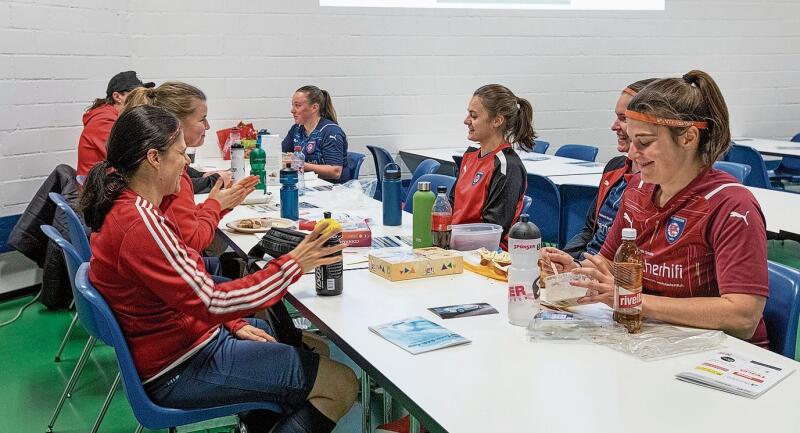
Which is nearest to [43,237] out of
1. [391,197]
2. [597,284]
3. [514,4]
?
[391,197]

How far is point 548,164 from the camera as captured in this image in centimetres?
572

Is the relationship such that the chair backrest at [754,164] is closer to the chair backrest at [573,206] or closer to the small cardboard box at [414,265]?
the chair backrest at [573,206]

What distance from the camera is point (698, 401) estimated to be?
155 cm

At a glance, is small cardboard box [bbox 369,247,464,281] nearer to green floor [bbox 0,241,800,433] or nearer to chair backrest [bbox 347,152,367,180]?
green floor [bbox 0,241,800,433]

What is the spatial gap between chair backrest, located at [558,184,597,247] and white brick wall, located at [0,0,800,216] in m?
2.95

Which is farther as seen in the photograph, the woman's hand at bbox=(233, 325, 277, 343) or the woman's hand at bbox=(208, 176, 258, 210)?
the woman's hand at bbox=(208, 176, 258, 210)

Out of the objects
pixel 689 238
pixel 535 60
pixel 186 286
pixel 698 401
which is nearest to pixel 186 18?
pixel 535 60

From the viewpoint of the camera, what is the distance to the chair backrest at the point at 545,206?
4098mm

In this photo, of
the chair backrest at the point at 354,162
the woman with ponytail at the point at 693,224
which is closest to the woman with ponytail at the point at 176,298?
the woman with ponytail at the point at 693,224

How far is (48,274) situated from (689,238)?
375 centimetres

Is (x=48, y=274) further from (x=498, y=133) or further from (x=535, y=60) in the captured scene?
(x=535, y=60)

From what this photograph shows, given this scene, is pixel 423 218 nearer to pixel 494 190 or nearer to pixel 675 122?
pixel 494 190

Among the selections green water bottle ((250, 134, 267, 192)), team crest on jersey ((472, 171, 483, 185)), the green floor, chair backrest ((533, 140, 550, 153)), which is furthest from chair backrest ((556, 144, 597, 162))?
the green floor

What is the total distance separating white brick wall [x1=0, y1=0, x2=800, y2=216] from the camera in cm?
508
